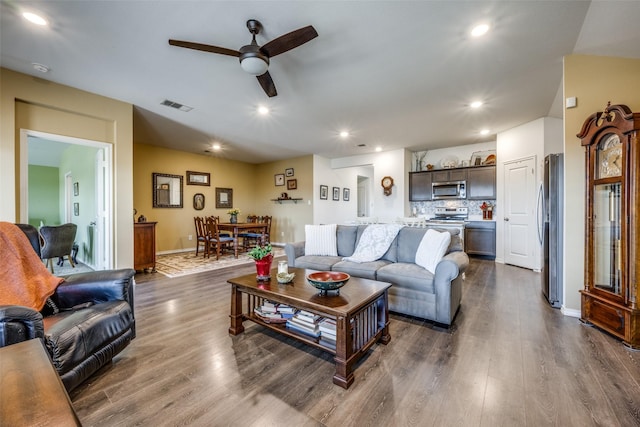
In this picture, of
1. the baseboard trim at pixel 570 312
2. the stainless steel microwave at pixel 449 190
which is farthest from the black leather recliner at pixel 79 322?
the stainless steel microwave at pixel 449 190

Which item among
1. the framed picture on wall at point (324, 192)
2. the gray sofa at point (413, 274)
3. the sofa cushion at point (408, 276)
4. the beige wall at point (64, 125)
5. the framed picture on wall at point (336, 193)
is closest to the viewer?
the gray sofa at point (413, 274)

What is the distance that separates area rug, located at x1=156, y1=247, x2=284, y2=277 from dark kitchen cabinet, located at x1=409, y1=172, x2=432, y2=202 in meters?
3.66

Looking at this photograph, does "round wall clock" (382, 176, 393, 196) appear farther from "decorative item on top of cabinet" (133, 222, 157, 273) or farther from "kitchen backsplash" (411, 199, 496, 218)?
"decorative item on top of cabinet" (133, 222, 157, 273)

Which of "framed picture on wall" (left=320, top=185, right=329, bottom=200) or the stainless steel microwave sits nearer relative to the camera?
the stainless steel microwave

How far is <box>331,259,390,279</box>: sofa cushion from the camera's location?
2.76 m

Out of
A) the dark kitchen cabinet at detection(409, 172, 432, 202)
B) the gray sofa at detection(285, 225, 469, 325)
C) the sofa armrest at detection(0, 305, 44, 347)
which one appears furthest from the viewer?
the dark kitchen cabinet at detection(409, 172, 432, 202)

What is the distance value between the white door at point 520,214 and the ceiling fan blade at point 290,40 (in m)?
4.61

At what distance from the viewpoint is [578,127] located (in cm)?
263

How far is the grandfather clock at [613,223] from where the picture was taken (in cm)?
205

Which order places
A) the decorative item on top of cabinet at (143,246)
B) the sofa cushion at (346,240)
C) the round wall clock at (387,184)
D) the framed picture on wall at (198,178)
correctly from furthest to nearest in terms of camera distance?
the framed picture on wall at (198,178) < the round wall clock at (387,184) < the decorative item on top of cabinet at (143,246) < the sofa cushion at (346,240)

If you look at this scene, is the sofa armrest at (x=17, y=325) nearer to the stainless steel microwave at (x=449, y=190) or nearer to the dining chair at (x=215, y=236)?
the dining chair at (x=215, y=236)

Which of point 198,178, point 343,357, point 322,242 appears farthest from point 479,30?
point 198,178

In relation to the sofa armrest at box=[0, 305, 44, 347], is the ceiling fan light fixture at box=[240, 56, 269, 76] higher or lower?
higher

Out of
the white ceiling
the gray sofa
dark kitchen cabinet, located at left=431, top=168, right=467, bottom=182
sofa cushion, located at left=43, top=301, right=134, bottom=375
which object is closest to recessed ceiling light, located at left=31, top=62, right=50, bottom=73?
the white ceiling
